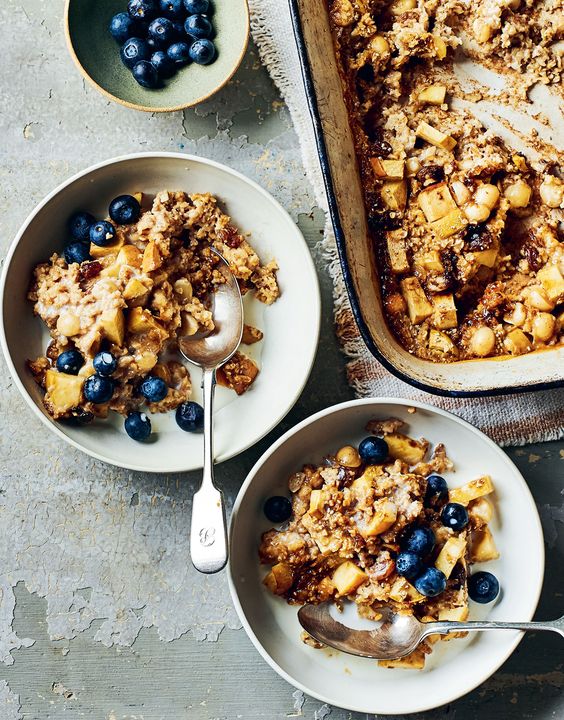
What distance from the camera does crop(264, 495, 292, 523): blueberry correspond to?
2.00 m

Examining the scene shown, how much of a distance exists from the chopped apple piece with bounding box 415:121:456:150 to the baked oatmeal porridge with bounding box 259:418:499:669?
79cm

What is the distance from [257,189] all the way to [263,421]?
0.64m

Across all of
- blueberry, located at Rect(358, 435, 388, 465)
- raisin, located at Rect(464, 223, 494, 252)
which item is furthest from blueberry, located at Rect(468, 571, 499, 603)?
raisin, located at Rect(464, 223, 494, 252)

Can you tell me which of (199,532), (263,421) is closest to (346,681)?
(199,532)

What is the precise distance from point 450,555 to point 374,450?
342 mm

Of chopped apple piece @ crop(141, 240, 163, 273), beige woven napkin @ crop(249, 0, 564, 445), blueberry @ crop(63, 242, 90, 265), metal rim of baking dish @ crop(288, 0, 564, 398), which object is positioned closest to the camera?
metal rim of baking dish @ crop(288, 0, 564, 398)

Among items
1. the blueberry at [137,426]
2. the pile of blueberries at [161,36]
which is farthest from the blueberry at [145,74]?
the blueberry at [137,426]

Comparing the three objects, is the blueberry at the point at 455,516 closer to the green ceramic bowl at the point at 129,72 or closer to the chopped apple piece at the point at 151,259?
the chopped apple piece at the point at 151,259

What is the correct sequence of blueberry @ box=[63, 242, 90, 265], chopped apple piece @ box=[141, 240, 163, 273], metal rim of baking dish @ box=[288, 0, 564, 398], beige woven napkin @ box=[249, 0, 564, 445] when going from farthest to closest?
1. beige woven napkin @ box=[249, 0, 564, 445]
2. blueberry @ box=[63, 242, 90, 265]
3. chopped apple piece @ box=[141, 240, 163, 273]
4. metal rim of baking dish @ box=[288, 0, 564, 398]

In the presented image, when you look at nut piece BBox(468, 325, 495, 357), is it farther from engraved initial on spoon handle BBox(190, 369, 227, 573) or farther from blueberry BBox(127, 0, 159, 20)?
blueberry BBox(127, 0, 159, 20)

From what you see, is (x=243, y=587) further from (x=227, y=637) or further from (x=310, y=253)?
(x=310, y=253)

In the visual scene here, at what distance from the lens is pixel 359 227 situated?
1949 mm

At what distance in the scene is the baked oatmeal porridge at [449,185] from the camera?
6.51 feet

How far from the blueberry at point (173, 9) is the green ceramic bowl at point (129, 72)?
0.32 ft
